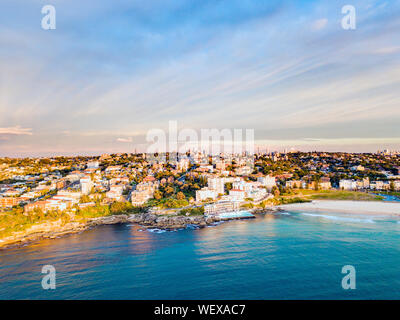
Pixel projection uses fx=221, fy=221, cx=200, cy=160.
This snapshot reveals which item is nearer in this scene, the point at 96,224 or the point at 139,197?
the point at 96,224

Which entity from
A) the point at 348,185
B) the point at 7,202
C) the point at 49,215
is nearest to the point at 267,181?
the point at 348,185

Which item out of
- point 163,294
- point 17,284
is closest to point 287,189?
point 163,294

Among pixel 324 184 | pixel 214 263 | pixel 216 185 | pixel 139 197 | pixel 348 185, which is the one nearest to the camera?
pixel 214 263

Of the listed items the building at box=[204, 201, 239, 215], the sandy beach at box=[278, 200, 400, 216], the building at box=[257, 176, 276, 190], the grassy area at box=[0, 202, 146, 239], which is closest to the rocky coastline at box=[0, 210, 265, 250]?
the grassy area at box=[0, 202, 146, 239]

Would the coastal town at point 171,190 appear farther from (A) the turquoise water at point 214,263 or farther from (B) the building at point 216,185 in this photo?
(A) the turquoise water at point 214,263

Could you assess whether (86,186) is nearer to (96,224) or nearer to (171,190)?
(96,224)

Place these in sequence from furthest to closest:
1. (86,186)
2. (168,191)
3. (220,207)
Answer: (86,186), (168,191), (220,207)

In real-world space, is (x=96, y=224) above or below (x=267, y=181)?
below

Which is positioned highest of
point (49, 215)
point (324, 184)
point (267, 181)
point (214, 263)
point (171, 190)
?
point (267, 181)
